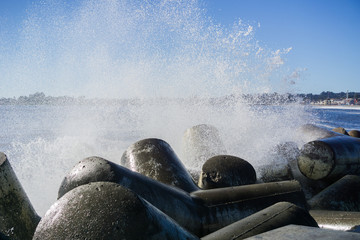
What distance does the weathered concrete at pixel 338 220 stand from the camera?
3.06m

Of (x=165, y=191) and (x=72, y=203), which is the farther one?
(x=165, y=191)

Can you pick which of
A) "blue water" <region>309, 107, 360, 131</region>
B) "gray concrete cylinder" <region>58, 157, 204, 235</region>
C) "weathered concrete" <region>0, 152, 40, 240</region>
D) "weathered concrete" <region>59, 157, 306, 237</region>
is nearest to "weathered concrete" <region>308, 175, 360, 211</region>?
"weathered concrete" <region>59, 157, 306, 237</region>

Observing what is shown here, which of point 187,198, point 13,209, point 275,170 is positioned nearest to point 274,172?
point 275,170

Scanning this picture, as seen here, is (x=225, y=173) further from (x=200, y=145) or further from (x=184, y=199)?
(x=200, y=145)

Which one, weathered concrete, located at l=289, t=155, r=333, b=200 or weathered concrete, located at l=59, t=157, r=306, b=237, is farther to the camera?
weathered concrete, located at l=289, t=155, r=333, b=200

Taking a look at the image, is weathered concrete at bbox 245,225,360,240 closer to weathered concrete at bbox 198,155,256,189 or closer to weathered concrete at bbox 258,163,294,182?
weathered concrete at bbox 198,155,256,189

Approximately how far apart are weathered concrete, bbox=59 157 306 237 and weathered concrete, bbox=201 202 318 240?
1.72ft

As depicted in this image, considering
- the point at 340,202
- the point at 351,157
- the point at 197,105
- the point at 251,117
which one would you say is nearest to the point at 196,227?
the point at 340,202

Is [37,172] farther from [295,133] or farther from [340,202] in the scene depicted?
[295,133]

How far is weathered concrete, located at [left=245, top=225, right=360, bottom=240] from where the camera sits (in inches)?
68.8

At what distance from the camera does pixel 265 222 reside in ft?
7.82

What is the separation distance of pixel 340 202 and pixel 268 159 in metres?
1.80

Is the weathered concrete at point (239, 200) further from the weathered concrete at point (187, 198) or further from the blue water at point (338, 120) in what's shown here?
the blue water at point (338, 120)

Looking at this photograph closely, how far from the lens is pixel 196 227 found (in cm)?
289
